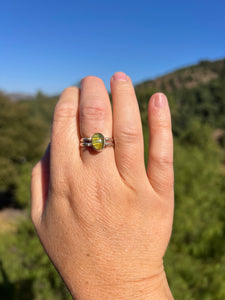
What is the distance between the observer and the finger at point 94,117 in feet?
4.18

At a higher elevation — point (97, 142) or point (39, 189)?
point (97, 142)

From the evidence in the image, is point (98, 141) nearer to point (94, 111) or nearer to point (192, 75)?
point (94, 111)

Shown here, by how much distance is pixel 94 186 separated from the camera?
130 centimetres

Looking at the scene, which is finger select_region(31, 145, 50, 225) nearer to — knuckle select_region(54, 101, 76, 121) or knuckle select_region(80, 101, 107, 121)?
knuckle select_region(54, 101, 76, 121)

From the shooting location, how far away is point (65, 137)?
53.7 inches

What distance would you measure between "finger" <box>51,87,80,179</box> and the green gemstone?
183 millimetres

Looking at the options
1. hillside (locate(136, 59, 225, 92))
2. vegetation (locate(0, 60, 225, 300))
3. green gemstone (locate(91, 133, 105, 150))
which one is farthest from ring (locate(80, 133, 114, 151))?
hillside (locate(136, 59, 225, 92))

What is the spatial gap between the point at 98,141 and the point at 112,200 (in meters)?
0.38

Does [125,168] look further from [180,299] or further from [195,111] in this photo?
[195,111]

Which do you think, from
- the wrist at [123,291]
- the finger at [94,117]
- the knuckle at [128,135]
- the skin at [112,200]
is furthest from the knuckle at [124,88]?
the wrist at [123,291]

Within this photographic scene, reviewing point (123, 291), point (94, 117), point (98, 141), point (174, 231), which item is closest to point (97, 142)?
point (98, 141)

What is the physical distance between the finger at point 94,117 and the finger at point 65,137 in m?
0.07

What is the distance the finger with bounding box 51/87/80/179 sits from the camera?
4.41 feet

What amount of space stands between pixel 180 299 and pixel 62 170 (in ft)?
15.5
